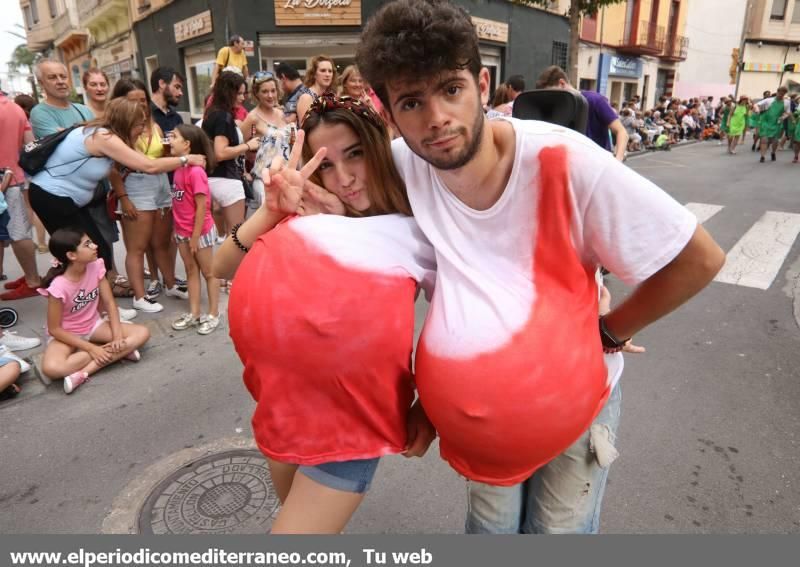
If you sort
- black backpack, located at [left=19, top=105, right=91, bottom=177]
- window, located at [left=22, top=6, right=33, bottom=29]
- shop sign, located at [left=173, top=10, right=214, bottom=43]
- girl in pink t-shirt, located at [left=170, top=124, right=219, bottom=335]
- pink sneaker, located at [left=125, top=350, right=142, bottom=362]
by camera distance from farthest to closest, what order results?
window, located at [left=22, top=6, right=33, bottom=29], shop sign, located at [left=173, top=10, right=214, bottom=43], girl in pink t-shirt, located at [left=170, top=124, right=219, bottom=335], black backpack, located at [left=19, top=105, right=91, bottom=177], pink sneaker, located at [left=125, top=350, right=142, bottom=362]

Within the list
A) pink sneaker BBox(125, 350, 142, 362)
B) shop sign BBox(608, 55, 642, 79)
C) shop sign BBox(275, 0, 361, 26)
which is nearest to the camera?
pink sneaker BBox(125, 350, 142, 362)

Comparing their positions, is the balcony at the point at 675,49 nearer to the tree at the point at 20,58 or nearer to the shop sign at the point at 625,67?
the shop sign at the point at 625,67

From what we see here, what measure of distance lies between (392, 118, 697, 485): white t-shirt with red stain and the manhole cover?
4.80 feet

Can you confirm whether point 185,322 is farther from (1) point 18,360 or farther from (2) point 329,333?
(2) point 329,333

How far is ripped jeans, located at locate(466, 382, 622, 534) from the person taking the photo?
4.75ft

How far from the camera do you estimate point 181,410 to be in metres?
3.15

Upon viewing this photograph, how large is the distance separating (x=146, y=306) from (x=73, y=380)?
1289 millimetres

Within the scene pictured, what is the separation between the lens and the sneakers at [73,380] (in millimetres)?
3338

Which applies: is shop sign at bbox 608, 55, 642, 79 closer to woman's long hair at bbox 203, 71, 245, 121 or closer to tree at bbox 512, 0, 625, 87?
tree at bbox 512, 0, 625, 87

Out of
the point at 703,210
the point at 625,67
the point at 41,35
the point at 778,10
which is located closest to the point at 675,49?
the point at 625,67

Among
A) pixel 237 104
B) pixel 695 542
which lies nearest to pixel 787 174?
pixel 237 104

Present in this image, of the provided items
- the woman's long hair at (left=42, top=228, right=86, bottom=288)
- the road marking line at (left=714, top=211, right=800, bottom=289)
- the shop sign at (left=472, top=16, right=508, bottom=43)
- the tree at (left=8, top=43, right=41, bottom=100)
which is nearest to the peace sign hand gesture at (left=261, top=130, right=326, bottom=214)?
the woman's long hair at (left=42, top=228, right=86, bottom=288)

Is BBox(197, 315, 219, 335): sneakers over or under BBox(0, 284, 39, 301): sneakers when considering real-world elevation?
under

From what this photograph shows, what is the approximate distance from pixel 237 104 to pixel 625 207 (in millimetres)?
4952
